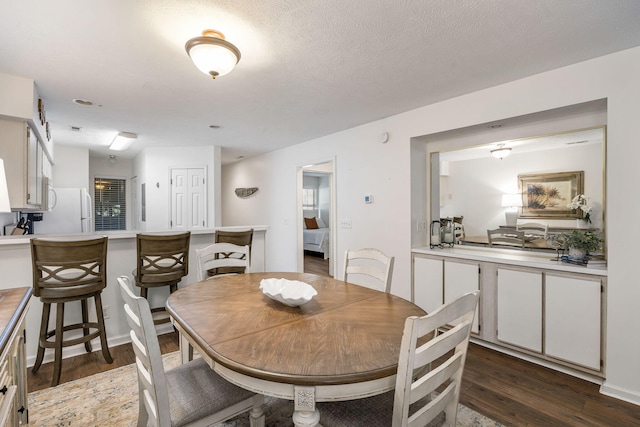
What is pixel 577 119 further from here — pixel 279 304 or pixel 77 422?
pixel 77 422

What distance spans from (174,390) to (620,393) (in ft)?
9.15

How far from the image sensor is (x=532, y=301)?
245 centimetres

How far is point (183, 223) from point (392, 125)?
3.86 m

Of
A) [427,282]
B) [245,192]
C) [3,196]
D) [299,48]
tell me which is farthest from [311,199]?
[3,196]

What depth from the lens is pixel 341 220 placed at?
4137 mm

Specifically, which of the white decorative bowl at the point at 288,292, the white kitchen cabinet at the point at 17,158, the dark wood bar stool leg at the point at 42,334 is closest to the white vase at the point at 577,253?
the white decorative bowl at the point at 288,292

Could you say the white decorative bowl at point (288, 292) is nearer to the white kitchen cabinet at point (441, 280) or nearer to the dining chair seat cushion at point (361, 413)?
the dining chair seat cushion at point (361, 413)

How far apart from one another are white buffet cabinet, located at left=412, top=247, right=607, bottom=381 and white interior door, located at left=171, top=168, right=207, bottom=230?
12.7ft

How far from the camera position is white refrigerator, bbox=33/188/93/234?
4.16 m

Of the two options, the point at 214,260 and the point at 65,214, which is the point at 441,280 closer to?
the point at 214,260

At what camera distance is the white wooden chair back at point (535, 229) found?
2682 millimetres

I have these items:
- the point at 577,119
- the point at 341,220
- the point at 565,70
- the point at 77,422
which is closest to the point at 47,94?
the point at 77,422

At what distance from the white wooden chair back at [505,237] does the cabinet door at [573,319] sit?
533 mm

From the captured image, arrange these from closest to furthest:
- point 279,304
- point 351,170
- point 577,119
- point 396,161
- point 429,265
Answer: point 279,304 → point 577,119 → point 429,265 → point 396,161 → point 351,170
